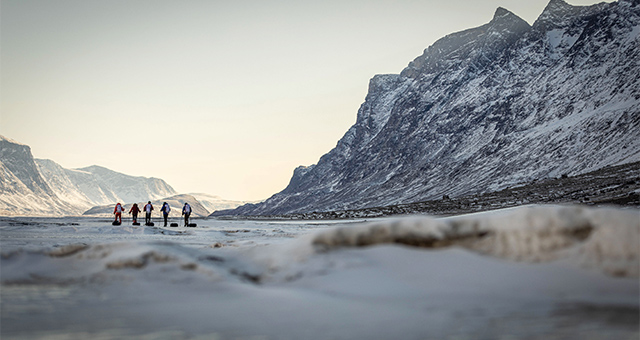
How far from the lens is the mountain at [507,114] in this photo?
288 feet

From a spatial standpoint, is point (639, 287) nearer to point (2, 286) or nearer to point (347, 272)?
point (347, 272)

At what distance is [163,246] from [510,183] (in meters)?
88.9

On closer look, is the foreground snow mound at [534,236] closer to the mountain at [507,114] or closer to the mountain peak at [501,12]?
the mountain at [507,114]

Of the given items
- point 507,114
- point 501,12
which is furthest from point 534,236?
point 501,12

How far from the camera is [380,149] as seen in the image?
17000cm

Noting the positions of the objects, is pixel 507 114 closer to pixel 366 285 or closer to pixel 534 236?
pixel 534 236

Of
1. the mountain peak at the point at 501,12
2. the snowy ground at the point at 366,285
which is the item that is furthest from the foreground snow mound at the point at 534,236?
the mountain peak at the point at 501,12

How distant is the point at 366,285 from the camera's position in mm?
6082

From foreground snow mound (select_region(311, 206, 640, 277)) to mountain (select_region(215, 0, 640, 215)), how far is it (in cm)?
7174

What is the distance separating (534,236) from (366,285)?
95.7 inches

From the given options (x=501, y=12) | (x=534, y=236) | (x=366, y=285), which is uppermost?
(x=501, y=12)

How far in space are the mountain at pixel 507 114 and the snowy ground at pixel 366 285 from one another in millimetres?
72070

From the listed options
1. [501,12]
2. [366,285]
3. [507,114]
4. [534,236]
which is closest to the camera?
[366,285]

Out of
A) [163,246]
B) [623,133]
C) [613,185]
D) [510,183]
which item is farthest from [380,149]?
[163,246]
